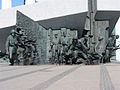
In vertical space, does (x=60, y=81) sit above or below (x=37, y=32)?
below

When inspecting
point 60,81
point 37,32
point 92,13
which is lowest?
point 60,81

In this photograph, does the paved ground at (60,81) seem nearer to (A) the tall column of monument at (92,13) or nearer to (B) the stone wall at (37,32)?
(B) the stone wall at (37,32)

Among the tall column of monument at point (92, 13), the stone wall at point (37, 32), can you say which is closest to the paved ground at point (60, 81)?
the stone wall at point (37, 32)

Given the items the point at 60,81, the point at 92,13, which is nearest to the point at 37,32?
the point at 92,13

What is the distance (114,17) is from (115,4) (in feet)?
5.75

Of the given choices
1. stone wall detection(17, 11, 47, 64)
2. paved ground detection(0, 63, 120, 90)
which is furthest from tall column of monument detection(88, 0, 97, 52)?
paved ground detection(0, 63, 120, 90)

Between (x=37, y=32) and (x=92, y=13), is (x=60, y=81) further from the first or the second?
(x=92, y=13)

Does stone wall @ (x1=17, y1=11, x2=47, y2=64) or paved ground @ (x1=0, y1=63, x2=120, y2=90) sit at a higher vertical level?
stone wall @ (x1=17, y1=11, x2=47, y2=64)

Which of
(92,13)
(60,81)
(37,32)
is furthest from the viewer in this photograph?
(92,13)

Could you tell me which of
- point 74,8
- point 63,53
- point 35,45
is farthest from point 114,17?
point 35,45

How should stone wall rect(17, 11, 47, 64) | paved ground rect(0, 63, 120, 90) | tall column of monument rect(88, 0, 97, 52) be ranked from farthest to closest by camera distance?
tall column of monument rect(88, 0, 97, 52)
stone wall rect(17, 11, 47, 64)
paved ground rect(0, 63, 120, 90)

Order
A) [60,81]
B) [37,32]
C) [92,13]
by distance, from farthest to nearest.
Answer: [92,13]
[37,32]
[60,81]

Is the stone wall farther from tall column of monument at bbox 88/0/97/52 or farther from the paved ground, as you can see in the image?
the paved ground

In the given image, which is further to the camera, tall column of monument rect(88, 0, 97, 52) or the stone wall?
tall column of monument rect(88, 0, 97, 52)
